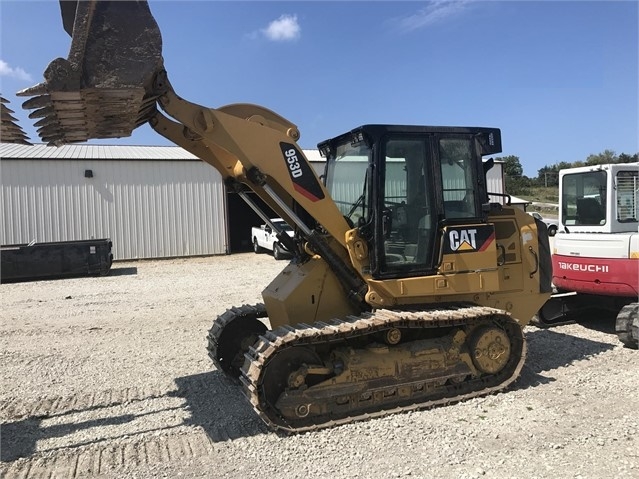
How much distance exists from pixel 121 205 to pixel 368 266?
58.9ft

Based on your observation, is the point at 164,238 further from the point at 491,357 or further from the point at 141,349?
the point at 491,357

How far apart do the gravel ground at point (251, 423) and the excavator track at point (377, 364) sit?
20cm

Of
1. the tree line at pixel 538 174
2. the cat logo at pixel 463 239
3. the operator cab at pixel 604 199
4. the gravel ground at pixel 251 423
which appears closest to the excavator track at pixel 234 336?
the gravel ground at pixel 251 423

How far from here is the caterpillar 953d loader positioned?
4684 mm

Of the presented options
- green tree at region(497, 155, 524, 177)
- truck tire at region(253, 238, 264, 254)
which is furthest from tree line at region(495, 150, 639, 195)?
truck tire at region(253, 238, 264, 254)

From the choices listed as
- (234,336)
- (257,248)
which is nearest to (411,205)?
(234,336)

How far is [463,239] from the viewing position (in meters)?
5.53

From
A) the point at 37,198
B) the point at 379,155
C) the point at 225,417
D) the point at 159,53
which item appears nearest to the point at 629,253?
the point at 379,155

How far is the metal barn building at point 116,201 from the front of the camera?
19719 mm

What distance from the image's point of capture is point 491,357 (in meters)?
5.38

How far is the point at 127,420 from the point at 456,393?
319 cm

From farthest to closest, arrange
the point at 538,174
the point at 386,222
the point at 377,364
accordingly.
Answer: the point at 538,174
the point at 386,222
the point at 377,364

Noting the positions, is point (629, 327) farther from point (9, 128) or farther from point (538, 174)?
point (538, 174)

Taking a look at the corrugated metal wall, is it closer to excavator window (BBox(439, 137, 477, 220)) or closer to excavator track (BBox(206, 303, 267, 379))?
excavator track (BBox(206, 303, 267, 379))
